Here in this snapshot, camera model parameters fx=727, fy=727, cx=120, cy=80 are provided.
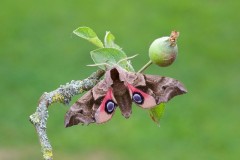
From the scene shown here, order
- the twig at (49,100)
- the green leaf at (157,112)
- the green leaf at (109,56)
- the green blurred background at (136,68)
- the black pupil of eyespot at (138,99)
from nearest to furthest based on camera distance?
the twig at (49,100) → the black pupil of eyespot at (138,99) → the green leaf at (109,56) → the green leaf at (157,112) → the green blurred background at (136,68)

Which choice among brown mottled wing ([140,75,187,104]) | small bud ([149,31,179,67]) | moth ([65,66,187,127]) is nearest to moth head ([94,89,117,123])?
moth ([65,66,187,127])

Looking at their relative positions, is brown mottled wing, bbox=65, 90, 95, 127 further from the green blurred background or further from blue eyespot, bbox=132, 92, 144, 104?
the green blurred background

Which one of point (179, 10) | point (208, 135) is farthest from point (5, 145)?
point (179, 10)

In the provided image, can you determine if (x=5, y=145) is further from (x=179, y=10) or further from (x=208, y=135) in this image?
(x=179, y=10)

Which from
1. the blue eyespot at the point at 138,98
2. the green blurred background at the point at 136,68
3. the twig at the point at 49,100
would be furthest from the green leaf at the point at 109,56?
the green blurred background at the point at 136,68

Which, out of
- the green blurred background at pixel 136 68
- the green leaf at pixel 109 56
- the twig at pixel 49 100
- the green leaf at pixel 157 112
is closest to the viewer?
the twig at pixel 49 100

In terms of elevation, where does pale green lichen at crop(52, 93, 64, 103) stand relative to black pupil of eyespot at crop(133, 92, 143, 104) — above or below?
above

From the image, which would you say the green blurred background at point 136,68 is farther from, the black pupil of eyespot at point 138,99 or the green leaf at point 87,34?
the black pupil of eyespot at point 138,99
